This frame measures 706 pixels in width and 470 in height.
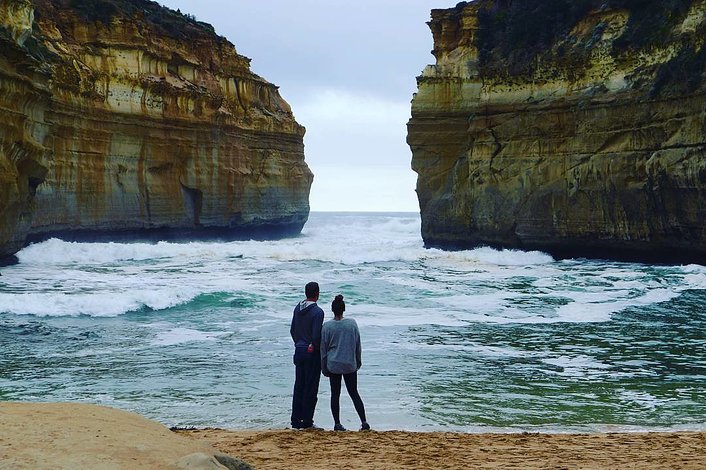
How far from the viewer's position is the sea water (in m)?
9.44

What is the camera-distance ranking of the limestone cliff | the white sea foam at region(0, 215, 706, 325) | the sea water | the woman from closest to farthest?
the woman
the sea water
the white sea foam at region(0, 215, 706, 325)
the limestone cliff

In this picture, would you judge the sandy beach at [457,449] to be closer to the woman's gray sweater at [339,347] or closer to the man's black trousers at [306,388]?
the man's black trousers at [306,388]

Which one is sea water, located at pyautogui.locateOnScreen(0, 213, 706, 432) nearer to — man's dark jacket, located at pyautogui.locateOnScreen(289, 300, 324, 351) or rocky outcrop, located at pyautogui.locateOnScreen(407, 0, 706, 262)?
man's dark jacket, located at pyautogui.locateOnScreen(289, 300, 324, 351)

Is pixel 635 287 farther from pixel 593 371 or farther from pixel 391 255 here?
pixel 391 255

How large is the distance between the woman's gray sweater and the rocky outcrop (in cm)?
1787

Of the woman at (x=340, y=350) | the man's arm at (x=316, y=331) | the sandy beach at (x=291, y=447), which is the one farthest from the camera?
the man's arm at (x=316, y=331)

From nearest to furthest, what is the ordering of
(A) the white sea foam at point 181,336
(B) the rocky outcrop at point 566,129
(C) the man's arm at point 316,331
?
(C) the man's arm at point 316,331 → (A) the white sea foam at point 181,336 → (B) the rocky outcrop at point 566,129

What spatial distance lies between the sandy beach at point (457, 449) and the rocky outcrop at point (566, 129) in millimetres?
17649

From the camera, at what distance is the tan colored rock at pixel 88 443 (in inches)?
182

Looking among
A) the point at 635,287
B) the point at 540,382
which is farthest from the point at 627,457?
the point at 635,287

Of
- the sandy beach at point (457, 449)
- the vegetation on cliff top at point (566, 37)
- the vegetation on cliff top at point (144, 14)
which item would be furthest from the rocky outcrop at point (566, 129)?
the sandy beach at point (457, 449)

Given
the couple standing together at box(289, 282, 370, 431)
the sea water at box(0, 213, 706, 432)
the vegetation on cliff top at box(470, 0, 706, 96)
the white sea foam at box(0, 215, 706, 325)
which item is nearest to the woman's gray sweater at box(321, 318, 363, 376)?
the couple standing together at box(289, 282, 370, 431)

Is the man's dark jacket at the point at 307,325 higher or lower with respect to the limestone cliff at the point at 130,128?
lower

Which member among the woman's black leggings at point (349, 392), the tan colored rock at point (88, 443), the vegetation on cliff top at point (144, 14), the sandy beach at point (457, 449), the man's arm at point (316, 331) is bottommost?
the sandy beach at point (457, 449)
